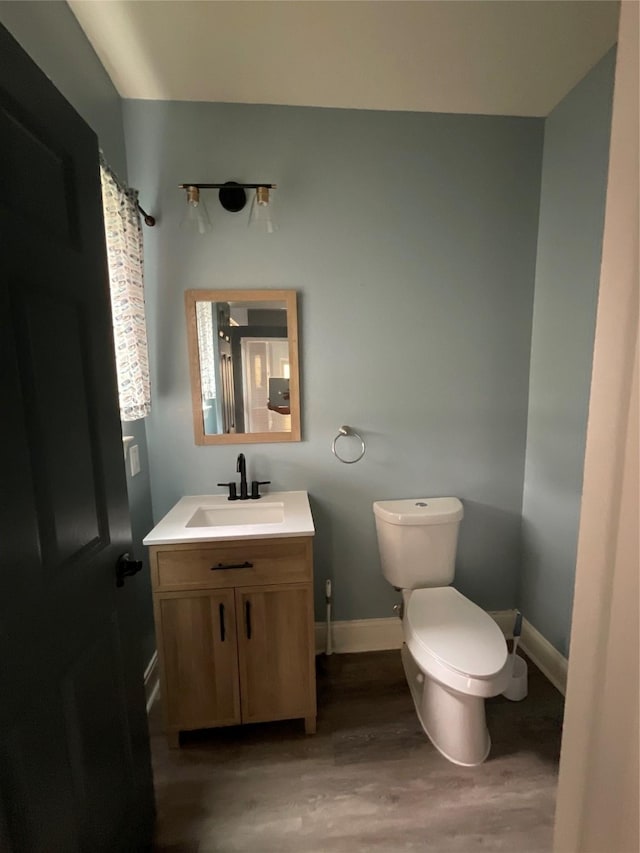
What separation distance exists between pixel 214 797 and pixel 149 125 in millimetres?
2700

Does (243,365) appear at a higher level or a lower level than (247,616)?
higher

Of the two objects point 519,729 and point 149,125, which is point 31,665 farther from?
point 149,125

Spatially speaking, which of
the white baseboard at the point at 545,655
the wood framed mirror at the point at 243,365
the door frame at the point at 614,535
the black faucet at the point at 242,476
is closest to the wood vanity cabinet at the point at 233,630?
the black faucet at the point at 242,476

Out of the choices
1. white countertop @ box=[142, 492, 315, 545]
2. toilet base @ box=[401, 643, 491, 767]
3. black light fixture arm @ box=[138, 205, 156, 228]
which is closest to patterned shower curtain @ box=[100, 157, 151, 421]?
black light fixture arm @ box=[138, 205, 156, 228]

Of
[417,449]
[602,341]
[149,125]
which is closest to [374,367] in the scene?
[417,449]

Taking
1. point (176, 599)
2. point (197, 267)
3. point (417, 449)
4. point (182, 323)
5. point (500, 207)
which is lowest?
point (176, 599)

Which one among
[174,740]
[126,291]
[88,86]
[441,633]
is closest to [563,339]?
[441,633]

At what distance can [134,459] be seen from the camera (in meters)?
1.73

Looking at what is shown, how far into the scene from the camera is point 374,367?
1.92 meters

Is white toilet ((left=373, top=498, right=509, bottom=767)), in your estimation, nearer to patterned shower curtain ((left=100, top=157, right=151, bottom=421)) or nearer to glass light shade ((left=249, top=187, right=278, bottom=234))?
patterned shower curtain ((left=100, top=157, right=151, bottom=421))

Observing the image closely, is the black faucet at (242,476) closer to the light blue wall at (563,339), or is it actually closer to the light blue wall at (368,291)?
the light blue wall at (368,291)

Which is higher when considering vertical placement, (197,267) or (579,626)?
(197,267)

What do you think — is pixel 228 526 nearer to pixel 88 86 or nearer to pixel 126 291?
pixel 126 291

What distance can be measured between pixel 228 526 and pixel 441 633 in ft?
3.15
